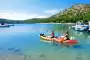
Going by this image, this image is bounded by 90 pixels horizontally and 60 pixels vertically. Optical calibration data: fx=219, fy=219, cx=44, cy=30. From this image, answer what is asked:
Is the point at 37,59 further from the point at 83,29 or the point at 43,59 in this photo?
the point at 83,29

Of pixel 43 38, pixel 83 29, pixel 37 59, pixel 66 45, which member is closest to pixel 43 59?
pixel 37 59

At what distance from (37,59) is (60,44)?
1212 centimetres

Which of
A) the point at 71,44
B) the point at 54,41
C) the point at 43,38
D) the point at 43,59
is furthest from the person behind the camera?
the point at 43,38

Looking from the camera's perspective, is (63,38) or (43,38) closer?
(63,38)

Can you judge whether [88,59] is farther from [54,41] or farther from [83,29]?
[83,29]

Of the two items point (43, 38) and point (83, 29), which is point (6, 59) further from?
point (83, 29)

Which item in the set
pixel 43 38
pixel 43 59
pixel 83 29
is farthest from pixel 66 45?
pixel 83 29

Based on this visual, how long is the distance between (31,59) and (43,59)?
124 centimetres

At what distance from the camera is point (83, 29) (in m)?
68.8

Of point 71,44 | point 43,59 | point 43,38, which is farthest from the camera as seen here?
point 43,38

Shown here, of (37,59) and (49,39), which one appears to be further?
(49,39)

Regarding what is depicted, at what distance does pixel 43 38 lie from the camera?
40406 millimetres

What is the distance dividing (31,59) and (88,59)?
5843 mm

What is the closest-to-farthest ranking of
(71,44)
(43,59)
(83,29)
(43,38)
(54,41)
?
(43,59), (71,44), (54,41), (43,38), (83,29)
